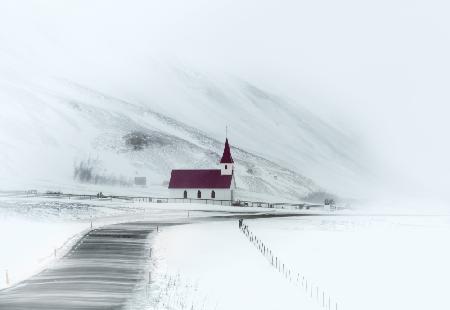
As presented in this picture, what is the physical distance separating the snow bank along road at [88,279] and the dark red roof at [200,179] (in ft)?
239

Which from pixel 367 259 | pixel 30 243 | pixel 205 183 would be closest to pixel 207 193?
pixel 205 183

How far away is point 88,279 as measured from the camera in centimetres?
3944

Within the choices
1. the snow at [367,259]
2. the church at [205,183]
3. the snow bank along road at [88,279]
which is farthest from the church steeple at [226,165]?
the snow bank along road at [88,279]

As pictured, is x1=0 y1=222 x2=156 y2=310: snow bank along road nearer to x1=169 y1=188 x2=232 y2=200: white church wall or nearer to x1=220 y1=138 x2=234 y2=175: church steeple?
x1=169 y1=188 x2=232 y2=200: white church wall

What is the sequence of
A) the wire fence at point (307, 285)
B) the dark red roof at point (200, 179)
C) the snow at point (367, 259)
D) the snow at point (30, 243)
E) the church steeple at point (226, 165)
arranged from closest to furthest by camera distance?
the wire fence at point (307, 285) → the snow at point (367, 259) → the snow at point (30, 243) → the dark red roof at point (200, 179) → the church steeple at point (226, 165)

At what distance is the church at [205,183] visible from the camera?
132m

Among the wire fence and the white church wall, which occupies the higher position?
the white church wall

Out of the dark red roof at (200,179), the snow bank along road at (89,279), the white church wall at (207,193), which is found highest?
the dark red roof at (200,179)

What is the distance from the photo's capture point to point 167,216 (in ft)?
309

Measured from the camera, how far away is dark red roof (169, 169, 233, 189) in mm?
131875

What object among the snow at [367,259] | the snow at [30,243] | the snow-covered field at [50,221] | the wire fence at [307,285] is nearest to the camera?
the wire fence at [307,285]

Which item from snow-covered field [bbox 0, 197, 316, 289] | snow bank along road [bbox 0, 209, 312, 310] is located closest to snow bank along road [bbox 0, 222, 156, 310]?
snow bank along road [bbox 0, 209, 312, 310]

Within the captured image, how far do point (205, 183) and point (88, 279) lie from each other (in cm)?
9278

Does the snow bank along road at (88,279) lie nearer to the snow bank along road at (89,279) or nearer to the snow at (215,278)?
the snow bank along road at (89,279)
